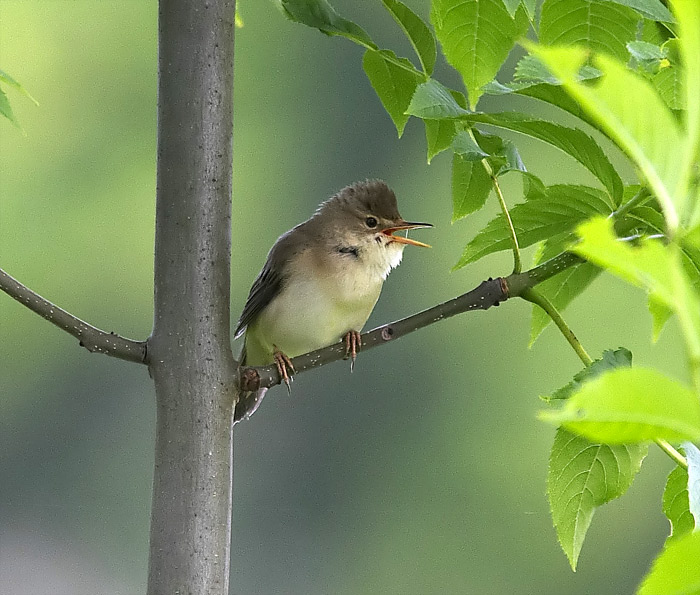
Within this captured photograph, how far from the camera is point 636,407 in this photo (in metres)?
0.16

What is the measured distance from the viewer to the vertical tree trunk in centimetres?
48

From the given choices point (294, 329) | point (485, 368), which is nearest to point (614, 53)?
point (294, 329)

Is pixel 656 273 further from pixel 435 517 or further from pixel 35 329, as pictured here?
pixel 35 329

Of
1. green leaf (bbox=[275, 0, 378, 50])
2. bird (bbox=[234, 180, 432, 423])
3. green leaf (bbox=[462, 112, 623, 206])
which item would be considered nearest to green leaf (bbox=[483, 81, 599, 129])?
green leaf (bbox=[462, 112, 623, 206])

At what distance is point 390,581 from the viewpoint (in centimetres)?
352

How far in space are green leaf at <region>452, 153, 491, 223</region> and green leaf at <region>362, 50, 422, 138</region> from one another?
1.7 inches

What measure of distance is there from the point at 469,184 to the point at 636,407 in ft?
1.33

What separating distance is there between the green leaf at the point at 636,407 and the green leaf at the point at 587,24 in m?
0.33

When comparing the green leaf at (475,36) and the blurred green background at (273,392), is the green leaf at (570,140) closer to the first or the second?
the green leaf at (475,36)

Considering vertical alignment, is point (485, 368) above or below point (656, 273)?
above

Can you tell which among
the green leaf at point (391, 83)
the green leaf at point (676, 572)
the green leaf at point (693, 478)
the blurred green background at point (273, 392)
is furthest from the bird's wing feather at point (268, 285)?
the blurred green background at point (273, 392)

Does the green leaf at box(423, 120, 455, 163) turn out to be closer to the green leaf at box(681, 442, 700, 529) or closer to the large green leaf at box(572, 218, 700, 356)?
the green leaf at box(681, 442, 700, 529)

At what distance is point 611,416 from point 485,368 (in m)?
3.28

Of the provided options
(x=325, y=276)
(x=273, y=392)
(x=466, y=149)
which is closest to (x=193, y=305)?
(x=466, y=149)
